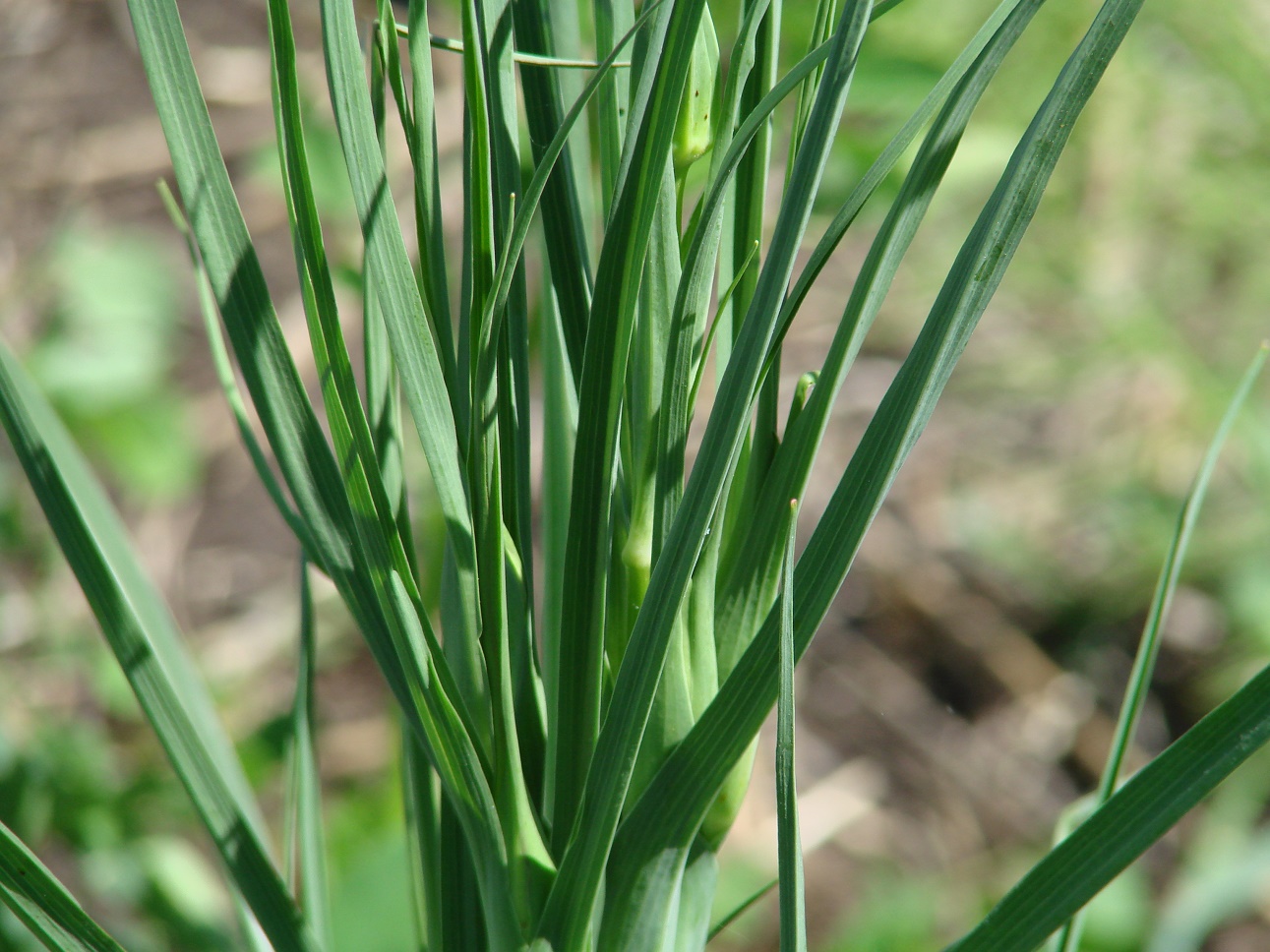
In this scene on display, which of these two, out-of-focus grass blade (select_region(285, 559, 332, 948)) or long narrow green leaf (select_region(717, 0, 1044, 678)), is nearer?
long narrow green leaf (select_region(717, 0, 1044, 678))

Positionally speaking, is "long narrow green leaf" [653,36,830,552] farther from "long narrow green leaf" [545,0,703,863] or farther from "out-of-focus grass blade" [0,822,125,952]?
"out-of-focus grass blade" [0,822,125,952]

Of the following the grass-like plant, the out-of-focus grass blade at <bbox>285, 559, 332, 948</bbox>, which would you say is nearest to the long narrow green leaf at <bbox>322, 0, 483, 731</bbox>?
the grass-like plant

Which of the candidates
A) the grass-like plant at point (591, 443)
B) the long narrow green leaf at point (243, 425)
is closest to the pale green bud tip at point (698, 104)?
the grass-like plant at point (591, 443)

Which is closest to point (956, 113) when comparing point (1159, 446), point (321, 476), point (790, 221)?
point (790, 221)

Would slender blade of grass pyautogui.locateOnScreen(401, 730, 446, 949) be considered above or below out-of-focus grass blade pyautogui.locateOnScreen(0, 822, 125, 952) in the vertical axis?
above

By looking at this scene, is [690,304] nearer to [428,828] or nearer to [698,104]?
[698,104]

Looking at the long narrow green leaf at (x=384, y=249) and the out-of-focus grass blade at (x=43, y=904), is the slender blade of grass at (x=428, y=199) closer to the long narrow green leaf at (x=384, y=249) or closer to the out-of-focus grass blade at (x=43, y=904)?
the long narrow green leaf at (x=384, y=249)

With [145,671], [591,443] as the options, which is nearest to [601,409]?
[591,443]
